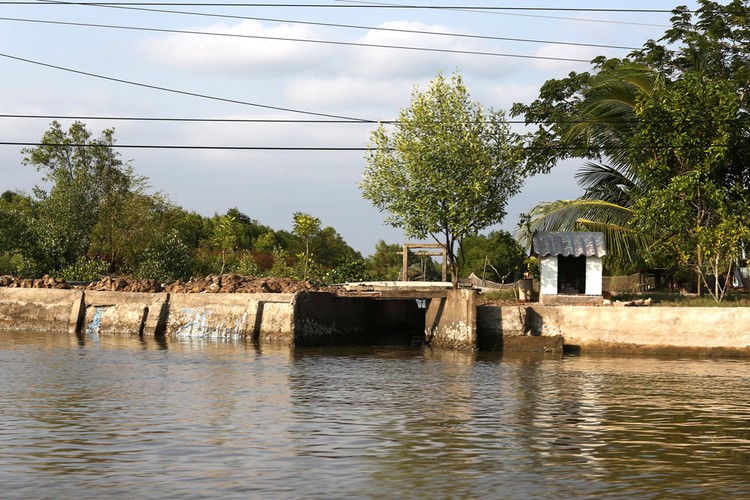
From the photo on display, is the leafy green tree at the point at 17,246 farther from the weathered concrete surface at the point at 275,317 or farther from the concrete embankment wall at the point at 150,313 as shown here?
the weathered concrete surface at the point at 275,317

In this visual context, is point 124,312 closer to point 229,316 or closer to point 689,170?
point 229,316

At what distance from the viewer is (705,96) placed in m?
29.4

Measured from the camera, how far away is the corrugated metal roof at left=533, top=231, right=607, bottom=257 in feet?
94.1

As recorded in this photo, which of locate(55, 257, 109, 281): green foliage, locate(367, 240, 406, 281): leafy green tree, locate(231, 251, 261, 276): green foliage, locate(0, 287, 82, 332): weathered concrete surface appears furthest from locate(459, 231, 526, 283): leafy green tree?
locate(0, 287, 82, 332): weathered concrete surface

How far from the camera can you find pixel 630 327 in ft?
83.7

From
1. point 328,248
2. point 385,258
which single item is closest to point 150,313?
point 328,248

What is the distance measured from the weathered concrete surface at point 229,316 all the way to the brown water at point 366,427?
372cm

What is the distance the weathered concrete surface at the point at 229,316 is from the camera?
1077 inches

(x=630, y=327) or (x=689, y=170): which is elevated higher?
(x=689, y=170)

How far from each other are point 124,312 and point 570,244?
45.4ft

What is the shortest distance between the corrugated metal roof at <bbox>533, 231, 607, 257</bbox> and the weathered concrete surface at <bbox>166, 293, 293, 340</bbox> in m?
7.85

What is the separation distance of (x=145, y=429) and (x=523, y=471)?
555cm

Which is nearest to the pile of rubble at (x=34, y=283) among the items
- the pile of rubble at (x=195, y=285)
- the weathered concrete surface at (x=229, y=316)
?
the pile of rubble at (x=195, y=285)

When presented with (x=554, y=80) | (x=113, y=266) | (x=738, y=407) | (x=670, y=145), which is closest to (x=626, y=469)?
(x=738, y=407)
